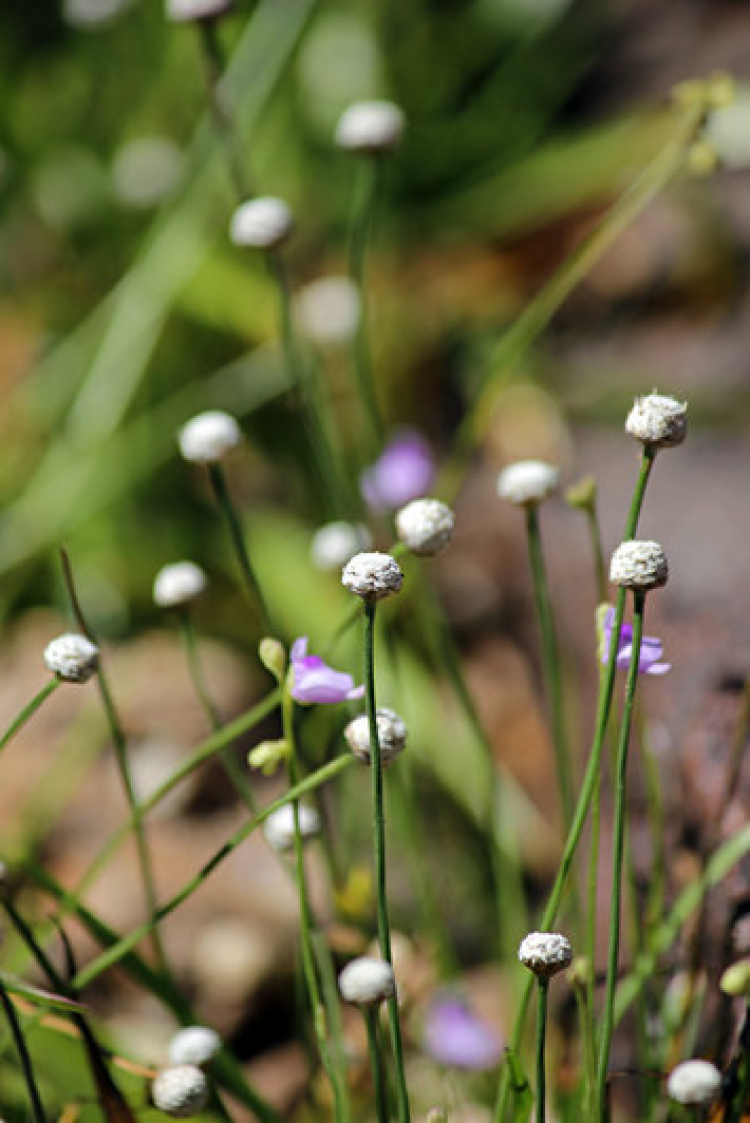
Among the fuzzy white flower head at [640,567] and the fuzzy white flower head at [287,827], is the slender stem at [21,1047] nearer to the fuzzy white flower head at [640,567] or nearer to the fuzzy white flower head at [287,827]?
the fuzzy white flower head at [287,827]

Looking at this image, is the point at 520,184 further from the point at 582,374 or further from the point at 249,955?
the point at 249,955

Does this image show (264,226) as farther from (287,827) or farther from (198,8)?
(287,827)

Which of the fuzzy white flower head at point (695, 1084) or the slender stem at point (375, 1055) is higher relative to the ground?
the slender stem at point (375, 1055)

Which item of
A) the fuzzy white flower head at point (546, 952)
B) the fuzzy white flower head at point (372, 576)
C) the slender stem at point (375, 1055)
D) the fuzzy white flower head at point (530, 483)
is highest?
A: the fuzzy white flower head at point (530, 483)

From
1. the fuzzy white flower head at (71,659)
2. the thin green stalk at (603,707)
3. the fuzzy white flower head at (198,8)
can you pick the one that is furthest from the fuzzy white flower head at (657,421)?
the fuzzy white flower head at (198,8)

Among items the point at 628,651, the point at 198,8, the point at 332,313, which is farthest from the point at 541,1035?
the point at 332,313

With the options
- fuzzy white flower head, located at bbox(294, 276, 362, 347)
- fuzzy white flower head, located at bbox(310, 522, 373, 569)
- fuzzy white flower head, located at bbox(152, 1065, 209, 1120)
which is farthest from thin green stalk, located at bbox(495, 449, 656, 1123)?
fuzzy white flower head, located at bbox(294, 276, 362, 347)
